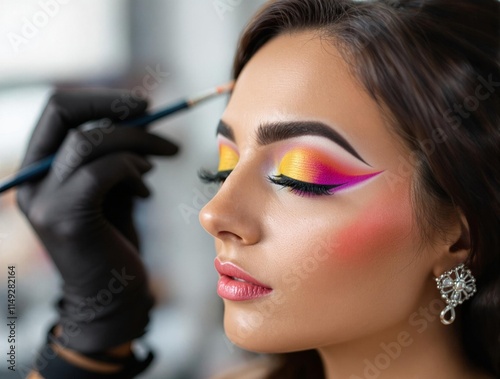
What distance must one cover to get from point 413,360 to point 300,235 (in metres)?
0.28

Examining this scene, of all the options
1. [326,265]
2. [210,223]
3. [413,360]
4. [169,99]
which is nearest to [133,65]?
[169,99]

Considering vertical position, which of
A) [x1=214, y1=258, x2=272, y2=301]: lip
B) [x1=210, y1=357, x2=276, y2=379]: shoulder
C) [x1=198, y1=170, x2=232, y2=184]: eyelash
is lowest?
[x1=210, y1=357, x2=276, y2=379]: shoulder

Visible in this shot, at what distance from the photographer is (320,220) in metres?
0.79

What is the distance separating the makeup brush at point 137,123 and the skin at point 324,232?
0.65 feet

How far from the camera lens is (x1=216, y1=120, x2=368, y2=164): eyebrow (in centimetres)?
79

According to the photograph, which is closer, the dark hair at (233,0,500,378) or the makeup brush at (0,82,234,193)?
the dark hair at (233,0,500,378)

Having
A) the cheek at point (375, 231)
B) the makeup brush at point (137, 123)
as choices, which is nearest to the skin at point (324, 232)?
the cheek at point (375, 231)

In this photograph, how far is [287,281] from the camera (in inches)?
31.2

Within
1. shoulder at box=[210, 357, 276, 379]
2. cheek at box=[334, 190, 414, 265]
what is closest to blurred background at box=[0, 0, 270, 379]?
shoulder at box=[210, 357, 276, 379]

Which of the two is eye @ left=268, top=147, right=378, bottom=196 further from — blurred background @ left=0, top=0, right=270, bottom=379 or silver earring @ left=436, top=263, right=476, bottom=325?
blurred background @ left=0, top=0, right=270, bottom=379

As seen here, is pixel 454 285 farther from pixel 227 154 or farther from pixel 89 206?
pixel 89 206

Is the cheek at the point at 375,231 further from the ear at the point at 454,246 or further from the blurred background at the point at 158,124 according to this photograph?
the blurred background at the point at 158,124

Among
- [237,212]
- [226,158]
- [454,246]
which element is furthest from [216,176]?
[454,246]

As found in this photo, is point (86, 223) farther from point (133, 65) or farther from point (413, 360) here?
point (413, 360)
